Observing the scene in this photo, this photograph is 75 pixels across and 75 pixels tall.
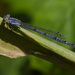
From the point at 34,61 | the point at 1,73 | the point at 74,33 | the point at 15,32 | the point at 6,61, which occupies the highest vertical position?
the point at 74,33

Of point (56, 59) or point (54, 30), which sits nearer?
point (56, 59)

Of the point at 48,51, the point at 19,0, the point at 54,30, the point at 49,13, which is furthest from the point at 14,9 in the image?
the point at 48,51

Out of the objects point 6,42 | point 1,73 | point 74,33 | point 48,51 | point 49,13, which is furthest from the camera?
point 1,73

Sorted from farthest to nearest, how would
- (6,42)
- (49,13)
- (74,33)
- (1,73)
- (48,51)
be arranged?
(1,73) → (49,13) → (74,33) → (6,42) → (48,51)

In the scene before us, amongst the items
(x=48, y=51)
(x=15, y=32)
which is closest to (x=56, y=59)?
(x=48, y=51)

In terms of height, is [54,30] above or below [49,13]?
below

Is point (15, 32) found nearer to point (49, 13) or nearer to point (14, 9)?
point (49, 13)
